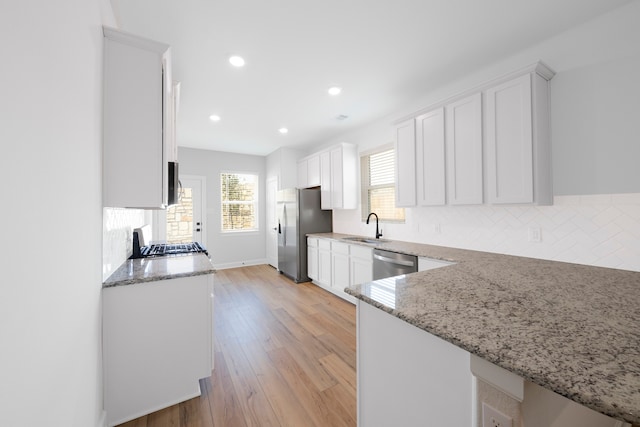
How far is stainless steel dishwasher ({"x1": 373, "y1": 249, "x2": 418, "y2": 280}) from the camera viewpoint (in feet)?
8.39

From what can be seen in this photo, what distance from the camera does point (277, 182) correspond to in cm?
564

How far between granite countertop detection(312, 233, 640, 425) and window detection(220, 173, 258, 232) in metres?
5.21

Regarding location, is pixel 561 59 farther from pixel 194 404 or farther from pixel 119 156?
pixel 194 404

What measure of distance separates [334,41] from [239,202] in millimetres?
4611

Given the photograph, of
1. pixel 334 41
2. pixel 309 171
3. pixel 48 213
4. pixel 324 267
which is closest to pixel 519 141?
pixel 334 41

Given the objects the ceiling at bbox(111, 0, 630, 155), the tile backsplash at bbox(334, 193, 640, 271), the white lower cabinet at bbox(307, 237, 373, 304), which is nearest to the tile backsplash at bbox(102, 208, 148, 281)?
the ceiling at bbox(111, 0, 630, 155)

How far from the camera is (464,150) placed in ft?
8.00

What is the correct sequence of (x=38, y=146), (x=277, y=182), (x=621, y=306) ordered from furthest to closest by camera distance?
1. (x=277, y=182)
2. (x=621, y=306)
3. (x=38, y=146)

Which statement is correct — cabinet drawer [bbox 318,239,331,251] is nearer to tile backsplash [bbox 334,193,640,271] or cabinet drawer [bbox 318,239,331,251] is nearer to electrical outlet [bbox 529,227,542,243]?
tile backsplash [bbox 334,193,640,271]

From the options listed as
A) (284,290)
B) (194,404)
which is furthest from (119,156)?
(284,290)

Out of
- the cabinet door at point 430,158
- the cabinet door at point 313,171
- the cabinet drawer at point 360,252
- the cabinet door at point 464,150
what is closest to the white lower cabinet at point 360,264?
the cabinet drawer at point 360,252

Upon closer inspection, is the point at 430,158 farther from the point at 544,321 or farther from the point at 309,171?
the point at 309,171

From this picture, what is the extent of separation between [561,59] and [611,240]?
58.0 inches

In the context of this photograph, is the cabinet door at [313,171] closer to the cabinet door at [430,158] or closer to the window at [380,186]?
the window at [380,186]
